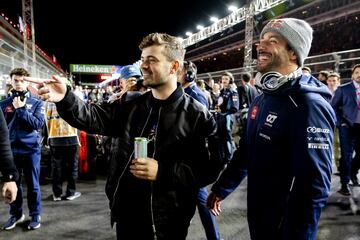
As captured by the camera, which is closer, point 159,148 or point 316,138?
point 316,138

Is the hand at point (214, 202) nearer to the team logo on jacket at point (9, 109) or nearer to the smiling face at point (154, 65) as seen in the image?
the smiling face at point (154, 65)

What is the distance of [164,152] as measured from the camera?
74.5 inches

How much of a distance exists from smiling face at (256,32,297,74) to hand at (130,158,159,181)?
936 millimetres

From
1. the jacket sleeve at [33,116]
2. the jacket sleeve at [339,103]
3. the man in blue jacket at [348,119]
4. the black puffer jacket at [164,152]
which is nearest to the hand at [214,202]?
the black puffer jacket at [164,152]

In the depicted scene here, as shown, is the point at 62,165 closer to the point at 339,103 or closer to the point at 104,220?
the point at 104,220

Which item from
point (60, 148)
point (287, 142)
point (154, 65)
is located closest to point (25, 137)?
point (60, 148)

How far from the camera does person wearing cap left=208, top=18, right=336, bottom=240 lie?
153 centimetres

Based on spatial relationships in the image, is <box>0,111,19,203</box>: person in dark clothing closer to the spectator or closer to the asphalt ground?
the asphalt ground

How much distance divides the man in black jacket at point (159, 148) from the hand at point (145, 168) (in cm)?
4

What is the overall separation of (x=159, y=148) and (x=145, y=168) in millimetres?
245

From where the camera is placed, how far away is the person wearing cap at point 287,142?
5.02 ft

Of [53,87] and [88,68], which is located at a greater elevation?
[88,68]

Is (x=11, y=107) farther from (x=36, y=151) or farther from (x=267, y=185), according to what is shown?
(x=267, y=185)

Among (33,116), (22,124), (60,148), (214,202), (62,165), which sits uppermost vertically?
(33,116)
